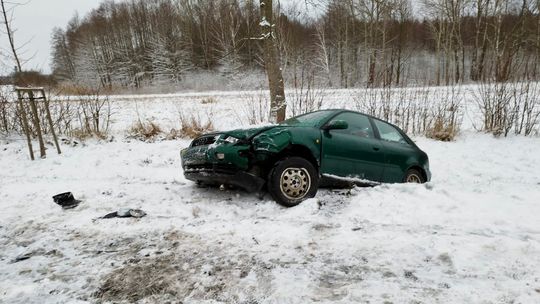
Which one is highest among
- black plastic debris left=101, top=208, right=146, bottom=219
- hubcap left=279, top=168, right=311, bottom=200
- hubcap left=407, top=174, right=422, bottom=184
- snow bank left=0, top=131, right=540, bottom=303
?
hubcap left=279, top=168, right=311, bottom=200

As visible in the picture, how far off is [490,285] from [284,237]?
1.94 metres

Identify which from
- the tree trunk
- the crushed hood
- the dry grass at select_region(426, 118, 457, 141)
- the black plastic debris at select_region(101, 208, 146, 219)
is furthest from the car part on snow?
the dry grass at select_region(426, 118, 457, 141)

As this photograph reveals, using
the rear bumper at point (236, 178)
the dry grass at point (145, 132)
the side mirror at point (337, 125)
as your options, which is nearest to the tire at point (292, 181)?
the rear bumper at point (236, 178)

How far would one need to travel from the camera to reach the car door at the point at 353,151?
5.23m

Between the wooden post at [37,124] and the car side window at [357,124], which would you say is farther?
the wooden post at [37,124]

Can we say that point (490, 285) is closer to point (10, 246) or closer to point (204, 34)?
point (10, 246)

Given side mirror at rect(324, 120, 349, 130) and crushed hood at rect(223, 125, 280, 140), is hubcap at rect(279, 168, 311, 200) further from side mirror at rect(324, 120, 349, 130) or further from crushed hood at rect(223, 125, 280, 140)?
side mirror at rect(324, 120, 349, 130)

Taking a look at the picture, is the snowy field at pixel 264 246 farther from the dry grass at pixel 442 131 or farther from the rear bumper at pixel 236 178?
the dry grass at pixel 442 131

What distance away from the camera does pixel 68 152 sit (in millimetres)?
9266

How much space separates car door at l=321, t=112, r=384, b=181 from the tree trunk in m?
4.47

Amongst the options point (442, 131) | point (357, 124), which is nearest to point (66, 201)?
point (357, 124)

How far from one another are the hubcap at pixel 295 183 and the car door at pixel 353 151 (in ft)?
1.24

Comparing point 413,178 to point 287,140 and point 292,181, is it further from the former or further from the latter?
point 287,140

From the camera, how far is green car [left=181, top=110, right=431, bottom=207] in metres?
4.78
